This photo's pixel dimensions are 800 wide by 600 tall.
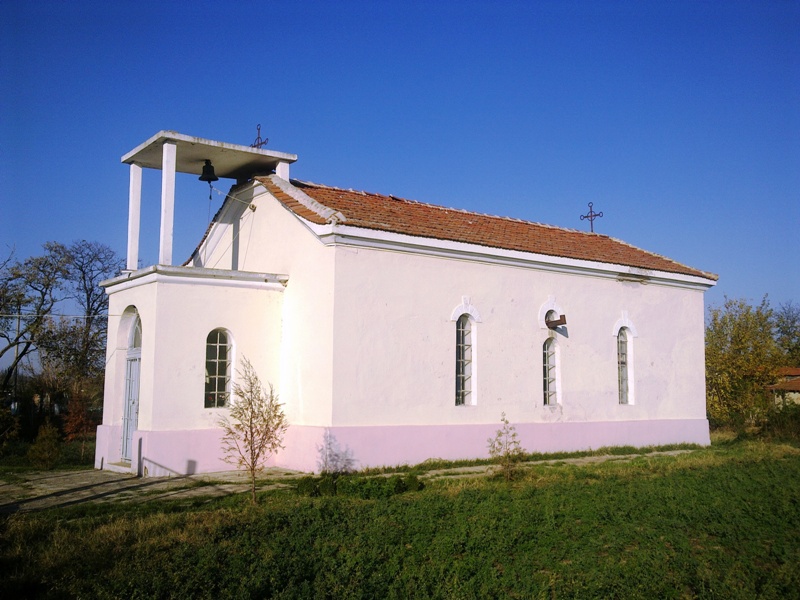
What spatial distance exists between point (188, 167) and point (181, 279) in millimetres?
4252

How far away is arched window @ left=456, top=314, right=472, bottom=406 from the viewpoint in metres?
17.0

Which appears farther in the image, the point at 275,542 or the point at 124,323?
the point at 124,323

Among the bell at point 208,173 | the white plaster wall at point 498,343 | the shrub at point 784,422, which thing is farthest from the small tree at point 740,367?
the bell at point 208,173

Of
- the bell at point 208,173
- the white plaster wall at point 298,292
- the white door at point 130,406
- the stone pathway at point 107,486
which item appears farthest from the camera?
the bell at point 208,173

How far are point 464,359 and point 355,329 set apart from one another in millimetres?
3225

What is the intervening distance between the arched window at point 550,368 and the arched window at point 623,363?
2.57 metres

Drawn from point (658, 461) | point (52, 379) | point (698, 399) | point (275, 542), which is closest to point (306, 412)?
point (275, 542)

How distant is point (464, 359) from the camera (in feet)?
56.1

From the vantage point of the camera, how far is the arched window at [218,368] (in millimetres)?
15539

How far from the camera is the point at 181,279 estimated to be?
1516 cm

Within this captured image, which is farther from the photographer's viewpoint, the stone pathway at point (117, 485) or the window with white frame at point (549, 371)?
the window with white frame at point (549, 371)

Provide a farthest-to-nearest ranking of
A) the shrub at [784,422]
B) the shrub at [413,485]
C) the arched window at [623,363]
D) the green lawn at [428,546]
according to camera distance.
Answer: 1. the shrub at [784,422]
2. the arched window at [623,363]
3. the shrub at [413,485]
4. the green lawn at [428,546]

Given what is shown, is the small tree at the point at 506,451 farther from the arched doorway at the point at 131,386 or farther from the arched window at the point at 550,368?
the arched doorway at the point at 131,386

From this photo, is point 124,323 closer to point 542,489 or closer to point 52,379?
point 542,489
